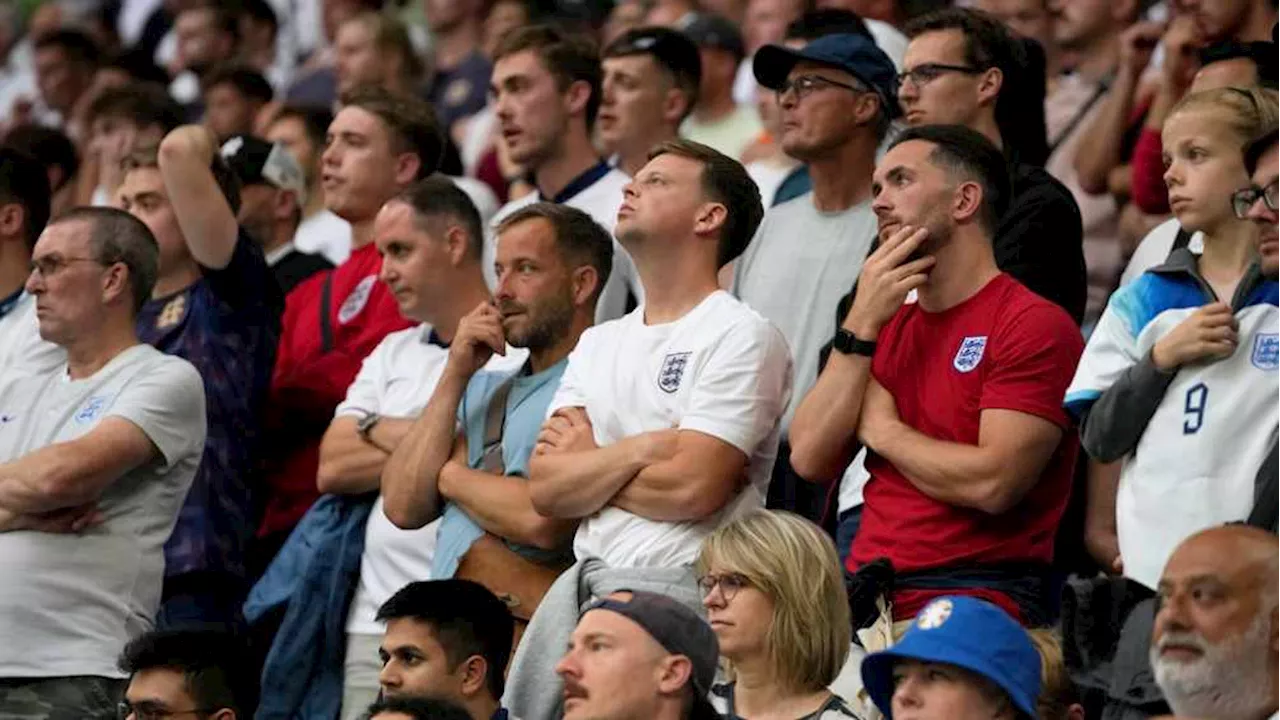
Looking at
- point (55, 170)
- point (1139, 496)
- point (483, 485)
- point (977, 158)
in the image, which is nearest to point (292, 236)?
point (55, 170)

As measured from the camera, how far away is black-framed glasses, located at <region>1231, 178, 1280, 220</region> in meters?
6.30

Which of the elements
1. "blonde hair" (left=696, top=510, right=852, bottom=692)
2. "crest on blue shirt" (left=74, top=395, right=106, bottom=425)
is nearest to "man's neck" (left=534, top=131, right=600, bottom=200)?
"crest on blue shirt" (left=74, top=395, right=106, bottom=425)

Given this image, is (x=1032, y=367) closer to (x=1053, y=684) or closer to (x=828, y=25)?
(x=1053, y=684)

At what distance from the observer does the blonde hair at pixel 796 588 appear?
6.43m

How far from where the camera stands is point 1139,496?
6.35 meters

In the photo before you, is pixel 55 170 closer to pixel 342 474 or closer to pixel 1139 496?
pixel 342 474

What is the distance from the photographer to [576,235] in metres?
7.79

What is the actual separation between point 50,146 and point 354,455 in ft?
12.8

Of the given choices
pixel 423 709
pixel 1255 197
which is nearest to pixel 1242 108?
pixel 1255 197

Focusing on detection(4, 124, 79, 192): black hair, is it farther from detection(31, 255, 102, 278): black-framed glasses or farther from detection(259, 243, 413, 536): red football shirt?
detection(31, 255, 102, 278): black-framed glasses

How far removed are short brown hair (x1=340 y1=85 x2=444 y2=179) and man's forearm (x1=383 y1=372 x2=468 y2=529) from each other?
1.92 meters

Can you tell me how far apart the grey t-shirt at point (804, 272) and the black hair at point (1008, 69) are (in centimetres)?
51

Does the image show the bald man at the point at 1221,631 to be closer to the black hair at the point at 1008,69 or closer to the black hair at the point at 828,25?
the black hair at the point at 1008,69

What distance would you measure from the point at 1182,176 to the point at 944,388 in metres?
0.81
